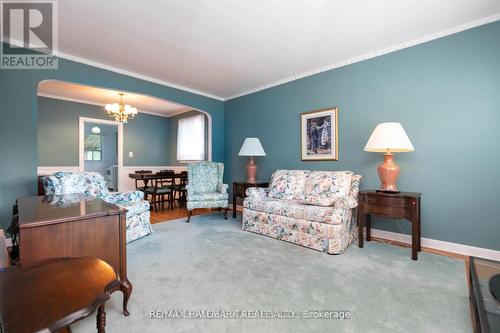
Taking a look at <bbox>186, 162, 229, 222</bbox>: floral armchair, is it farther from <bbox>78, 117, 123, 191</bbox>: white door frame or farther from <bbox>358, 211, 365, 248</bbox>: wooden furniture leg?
<bbox>78, 117, 123, 191</bbox>: white door frame

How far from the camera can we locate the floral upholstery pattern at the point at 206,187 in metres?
4.00

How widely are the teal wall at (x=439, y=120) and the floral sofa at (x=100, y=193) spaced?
9.05 ft

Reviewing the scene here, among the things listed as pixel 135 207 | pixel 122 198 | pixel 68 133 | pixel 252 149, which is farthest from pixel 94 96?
pixel 252 149

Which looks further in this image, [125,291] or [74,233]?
[74,233]

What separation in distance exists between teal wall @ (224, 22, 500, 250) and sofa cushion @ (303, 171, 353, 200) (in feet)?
1.04

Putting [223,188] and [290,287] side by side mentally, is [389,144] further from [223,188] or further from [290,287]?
[223,188]

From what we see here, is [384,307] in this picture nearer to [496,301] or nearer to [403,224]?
[496,301]

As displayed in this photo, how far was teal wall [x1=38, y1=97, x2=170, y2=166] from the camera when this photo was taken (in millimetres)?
5105

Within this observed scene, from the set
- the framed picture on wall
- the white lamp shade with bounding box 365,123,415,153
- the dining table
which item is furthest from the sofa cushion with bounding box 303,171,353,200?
the dining table

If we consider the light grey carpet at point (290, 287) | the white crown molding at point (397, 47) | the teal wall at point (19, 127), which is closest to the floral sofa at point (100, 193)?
the light grey carpet at point (290, 287)

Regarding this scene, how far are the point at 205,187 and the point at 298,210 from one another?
7.04ft

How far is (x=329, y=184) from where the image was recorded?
317cm

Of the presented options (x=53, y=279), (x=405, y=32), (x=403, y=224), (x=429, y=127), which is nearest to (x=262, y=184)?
(x=403, y=224)

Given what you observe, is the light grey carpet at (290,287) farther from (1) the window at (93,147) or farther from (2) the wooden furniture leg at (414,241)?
(1) the window at (93,147)
